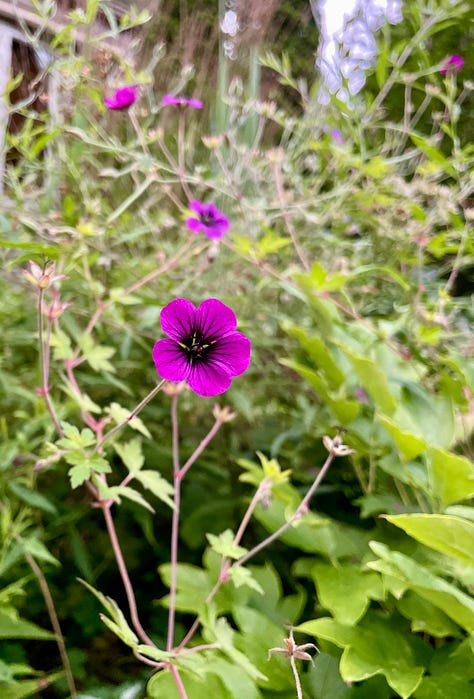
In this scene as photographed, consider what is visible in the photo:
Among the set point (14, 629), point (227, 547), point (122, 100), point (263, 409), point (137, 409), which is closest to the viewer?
point (137, 409)

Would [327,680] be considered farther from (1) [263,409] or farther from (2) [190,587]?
(1) [263,409]

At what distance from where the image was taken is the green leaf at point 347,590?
564 mm

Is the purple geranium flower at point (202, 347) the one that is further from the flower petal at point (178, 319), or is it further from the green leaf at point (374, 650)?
the green leaf at point (374, 650)

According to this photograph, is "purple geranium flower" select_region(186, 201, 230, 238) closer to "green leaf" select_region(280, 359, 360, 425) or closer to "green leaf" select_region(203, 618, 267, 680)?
"green leaf" select_region(280, 359, 360, 425)

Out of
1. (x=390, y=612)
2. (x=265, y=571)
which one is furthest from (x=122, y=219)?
(x=390, y=612)

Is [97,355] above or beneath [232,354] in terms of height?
beneath

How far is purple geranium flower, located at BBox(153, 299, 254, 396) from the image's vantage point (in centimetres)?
44

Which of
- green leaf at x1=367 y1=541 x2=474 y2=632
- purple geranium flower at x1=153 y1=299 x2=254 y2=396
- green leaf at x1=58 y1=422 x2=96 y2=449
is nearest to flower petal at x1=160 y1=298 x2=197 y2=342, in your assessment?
purple geranium flower at x1=153 y1=299 x2=254 y2=396

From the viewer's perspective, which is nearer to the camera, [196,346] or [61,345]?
[196,346]

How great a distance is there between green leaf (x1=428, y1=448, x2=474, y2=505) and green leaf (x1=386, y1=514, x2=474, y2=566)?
4.1 inches

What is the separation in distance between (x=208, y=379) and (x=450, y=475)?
0.91 feet

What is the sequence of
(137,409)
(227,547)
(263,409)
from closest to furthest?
(137,409)
(227,547)
(263,409)

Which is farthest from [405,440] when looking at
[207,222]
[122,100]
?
[122,100]

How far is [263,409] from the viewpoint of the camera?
1103 mm
